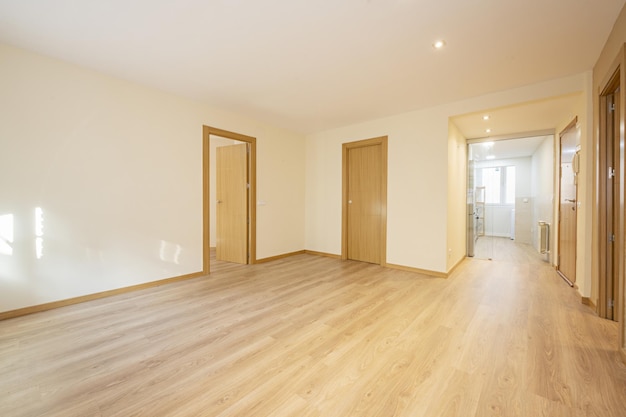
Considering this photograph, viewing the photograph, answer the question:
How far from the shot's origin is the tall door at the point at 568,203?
3.45 meters

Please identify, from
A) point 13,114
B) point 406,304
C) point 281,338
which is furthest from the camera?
point 406,304

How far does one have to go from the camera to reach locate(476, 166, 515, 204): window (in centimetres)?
561

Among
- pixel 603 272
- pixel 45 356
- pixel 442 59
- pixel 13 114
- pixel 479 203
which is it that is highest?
pixel 442 59

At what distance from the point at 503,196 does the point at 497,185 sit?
0.26 meters

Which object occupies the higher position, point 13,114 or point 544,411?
point 13,114

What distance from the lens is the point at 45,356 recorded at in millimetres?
1917

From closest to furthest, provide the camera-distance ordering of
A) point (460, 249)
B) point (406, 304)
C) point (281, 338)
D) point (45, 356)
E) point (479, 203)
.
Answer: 1. point (45, 356)
2. point (281, 338)
3. point (406, 304)
4. point (460, 249)
5. point (479, 203)

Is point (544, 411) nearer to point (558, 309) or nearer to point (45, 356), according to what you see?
point (558, 309)

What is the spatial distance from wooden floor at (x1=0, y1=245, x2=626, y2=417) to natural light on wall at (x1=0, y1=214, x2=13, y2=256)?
0.70 m

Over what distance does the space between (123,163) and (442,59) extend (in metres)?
3.87

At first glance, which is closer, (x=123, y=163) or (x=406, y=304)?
(x=406, y=304)

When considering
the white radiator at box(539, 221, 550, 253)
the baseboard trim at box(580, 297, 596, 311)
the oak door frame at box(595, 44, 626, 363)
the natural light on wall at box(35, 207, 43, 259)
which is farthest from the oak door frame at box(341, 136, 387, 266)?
the natural light on wall at box(35, 207, 43, 259)

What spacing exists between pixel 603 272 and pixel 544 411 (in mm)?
2068

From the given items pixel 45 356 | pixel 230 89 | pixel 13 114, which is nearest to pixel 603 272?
pixel 230 89
